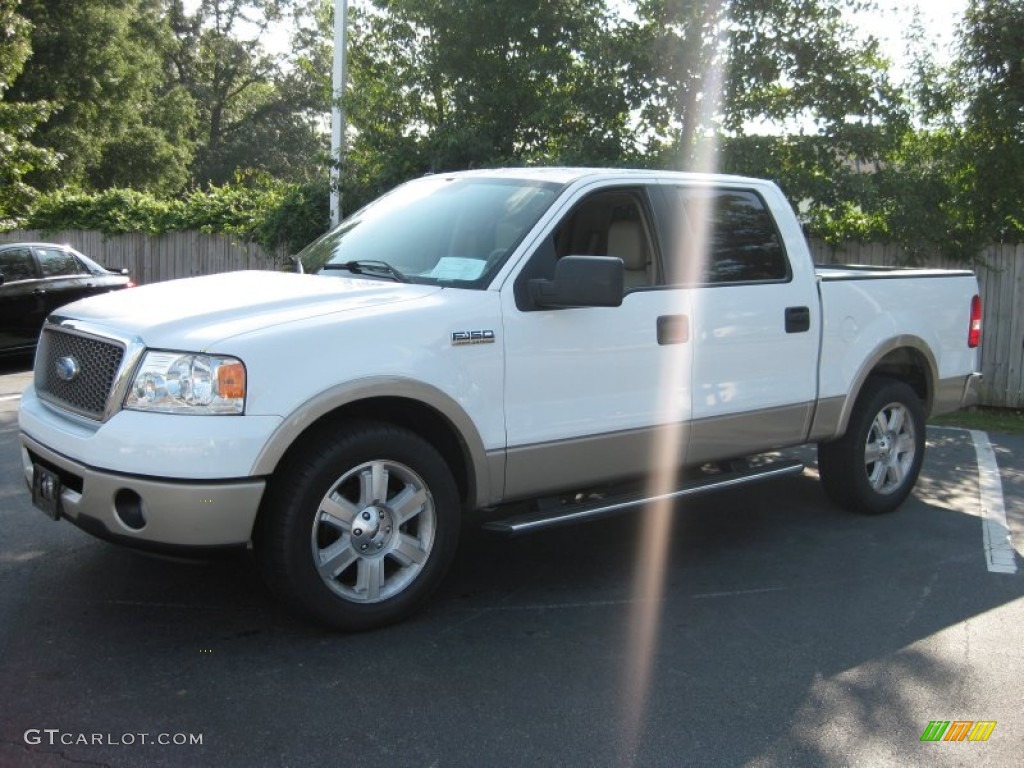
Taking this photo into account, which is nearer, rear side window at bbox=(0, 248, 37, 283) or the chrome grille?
the chrome grille

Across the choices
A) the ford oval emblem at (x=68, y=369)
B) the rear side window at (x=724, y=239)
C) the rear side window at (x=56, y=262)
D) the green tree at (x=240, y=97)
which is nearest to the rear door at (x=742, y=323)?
the rear side window at (x=724, y=239)

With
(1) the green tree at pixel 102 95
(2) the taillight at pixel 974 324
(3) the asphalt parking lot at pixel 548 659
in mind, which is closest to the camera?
(3) the asphalt parking lot at pixel 548 659

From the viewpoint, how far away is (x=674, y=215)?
17.7 feet

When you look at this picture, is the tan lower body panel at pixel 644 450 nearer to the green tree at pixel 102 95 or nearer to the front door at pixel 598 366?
the front door at pixel 598 366

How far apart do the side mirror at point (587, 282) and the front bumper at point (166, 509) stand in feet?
4.98

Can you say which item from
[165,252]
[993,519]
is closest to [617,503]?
[993,519]

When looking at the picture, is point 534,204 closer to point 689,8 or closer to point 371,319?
point 371,319

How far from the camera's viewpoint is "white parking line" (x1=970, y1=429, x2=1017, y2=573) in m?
5.68

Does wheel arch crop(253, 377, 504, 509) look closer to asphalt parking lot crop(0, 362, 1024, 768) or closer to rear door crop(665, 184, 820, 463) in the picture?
asphalt parking lot crop(0, 362, 1024, 768)

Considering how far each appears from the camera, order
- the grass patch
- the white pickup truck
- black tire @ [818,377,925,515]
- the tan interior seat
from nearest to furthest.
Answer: the white pickup truck
the tan interior seat
black tire @ [818,377,925,515]
the grass patch

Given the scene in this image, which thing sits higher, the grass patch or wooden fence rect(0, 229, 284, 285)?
wooden fence rect(0, 229, 284, 285)

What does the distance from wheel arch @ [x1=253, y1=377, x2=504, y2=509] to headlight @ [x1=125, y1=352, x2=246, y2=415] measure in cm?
21

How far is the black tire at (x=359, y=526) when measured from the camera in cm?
403

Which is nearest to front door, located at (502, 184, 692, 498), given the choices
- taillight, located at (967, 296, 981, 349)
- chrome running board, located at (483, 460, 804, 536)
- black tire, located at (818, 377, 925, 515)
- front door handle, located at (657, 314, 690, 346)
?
front door handle, located at (657, 314, 690, 346)
